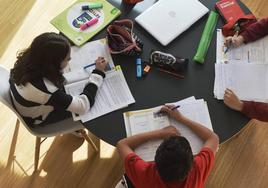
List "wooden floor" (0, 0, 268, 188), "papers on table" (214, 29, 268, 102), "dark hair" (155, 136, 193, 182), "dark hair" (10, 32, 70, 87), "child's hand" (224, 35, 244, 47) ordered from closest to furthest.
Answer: "dark hair" (155, 136, 193, 182), "dark hair" (10, 32, 70, 87), "papers on table" (214, 29, 268, 102), "child's hand" (224, 35, 244, 47), "wooden floor" (0, 0, 268, 188)

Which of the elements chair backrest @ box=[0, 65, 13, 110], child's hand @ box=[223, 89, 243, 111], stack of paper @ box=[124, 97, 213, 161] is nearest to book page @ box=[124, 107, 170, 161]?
stack of paper @ box=[124, 97, 213, 161]

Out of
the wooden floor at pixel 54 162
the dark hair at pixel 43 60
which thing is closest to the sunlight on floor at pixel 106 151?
the wooden floor at pixel 54 162

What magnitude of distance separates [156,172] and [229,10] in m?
0.90

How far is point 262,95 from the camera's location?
1556 millimetres

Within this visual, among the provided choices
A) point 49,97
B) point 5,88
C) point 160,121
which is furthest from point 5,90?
point 160,121

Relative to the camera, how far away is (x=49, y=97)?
1.55 metres

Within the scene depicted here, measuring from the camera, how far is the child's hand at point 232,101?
1505 millimetres

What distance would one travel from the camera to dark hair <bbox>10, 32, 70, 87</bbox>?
1461mm

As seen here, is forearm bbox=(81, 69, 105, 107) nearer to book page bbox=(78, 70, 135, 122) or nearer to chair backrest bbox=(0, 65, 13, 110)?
book page bbox=(78, 70, 135, 122)

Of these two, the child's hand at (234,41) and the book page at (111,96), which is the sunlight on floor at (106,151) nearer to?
the book page at (111,96)

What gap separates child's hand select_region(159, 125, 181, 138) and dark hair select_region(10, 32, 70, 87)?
499 millimetres

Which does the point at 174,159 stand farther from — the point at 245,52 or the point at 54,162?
the point at 54,162

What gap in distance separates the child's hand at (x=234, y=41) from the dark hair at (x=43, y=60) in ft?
2.43

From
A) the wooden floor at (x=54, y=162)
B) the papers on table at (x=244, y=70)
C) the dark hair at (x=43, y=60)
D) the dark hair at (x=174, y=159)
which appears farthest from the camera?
the wooden floor at (x=54, y=162)
